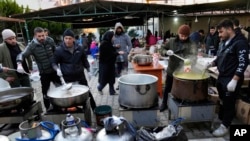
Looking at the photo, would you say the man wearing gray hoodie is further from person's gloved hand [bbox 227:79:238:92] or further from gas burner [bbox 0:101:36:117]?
person's gloved hand [bbox 227:79:238:92]

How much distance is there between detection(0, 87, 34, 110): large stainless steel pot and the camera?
2.83 meters

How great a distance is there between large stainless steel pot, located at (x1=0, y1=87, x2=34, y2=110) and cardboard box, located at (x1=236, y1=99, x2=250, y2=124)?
3436mm

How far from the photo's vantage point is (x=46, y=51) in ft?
11.9

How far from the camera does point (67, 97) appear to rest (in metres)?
2.63

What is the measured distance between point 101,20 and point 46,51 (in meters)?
7.56

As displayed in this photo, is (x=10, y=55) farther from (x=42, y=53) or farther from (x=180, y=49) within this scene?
(x=180, y=49)

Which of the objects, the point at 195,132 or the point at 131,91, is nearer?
the point at 131,91

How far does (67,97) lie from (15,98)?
870mm

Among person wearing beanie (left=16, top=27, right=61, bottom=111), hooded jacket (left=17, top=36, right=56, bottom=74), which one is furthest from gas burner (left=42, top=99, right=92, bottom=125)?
hooded jacket (left=17, top=36, right=56, bottom=74)

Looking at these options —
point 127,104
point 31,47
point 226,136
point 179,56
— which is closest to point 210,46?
point 179,56

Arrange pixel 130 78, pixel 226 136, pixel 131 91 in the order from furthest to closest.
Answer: pixel 130 78, pixel 226 136, pixel 131 91

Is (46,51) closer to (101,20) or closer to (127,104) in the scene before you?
(127,104)

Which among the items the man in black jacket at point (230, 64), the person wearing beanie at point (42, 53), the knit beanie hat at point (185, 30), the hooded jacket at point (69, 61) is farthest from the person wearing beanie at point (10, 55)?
the man in black jacket at point (230, 64)

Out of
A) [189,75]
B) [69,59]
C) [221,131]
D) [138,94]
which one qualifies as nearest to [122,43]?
[69,59]
